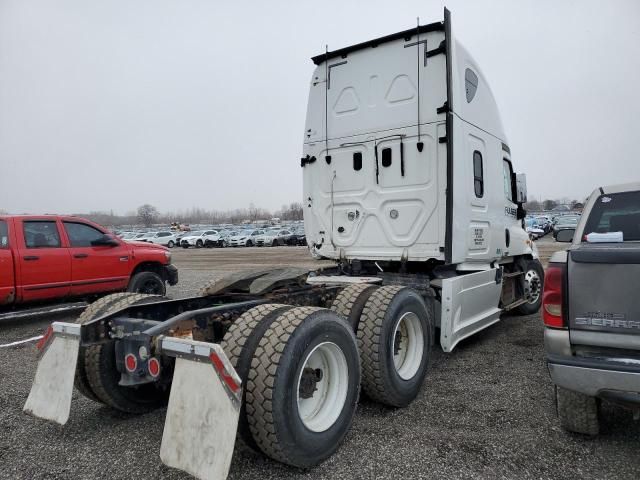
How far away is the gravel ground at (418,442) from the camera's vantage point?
9.12ft

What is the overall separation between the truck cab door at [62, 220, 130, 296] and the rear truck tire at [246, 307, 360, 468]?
5847mm

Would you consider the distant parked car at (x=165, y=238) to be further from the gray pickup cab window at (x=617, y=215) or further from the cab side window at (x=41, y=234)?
the gray pickup cab window at (x=617, y=215)

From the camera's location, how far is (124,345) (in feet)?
10.5

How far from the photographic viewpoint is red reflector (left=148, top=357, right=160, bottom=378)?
9.43ft

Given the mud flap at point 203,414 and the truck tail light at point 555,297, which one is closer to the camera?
the mud flap at point 203,414

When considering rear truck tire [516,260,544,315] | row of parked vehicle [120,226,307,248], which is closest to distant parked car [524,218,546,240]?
rear truck tire [516,260,544,315]

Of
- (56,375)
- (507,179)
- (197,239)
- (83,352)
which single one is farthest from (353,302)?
(197,239)

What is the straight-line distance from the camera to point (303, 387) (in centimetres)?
294

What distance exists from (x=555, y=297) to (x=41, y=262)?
7126 mm

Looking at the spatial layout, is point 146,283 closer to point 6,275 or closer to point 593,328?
point 6,275

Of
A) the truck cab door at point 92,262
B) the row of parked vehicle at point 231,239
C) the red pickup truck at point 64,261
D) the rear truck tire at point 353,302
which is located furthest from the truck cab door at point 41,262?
the row of parked vehicle at point 231,239

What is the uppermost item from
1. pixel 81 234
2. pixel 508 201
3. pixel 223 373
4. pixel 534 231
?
pixel 508 201

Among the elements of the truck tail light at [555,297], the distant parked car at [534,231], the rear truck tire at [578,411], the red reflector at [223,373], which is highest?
the distant parked car at [534,231]

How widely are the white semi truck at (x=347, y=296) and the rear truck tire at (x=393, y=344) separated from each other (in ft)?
0.05
